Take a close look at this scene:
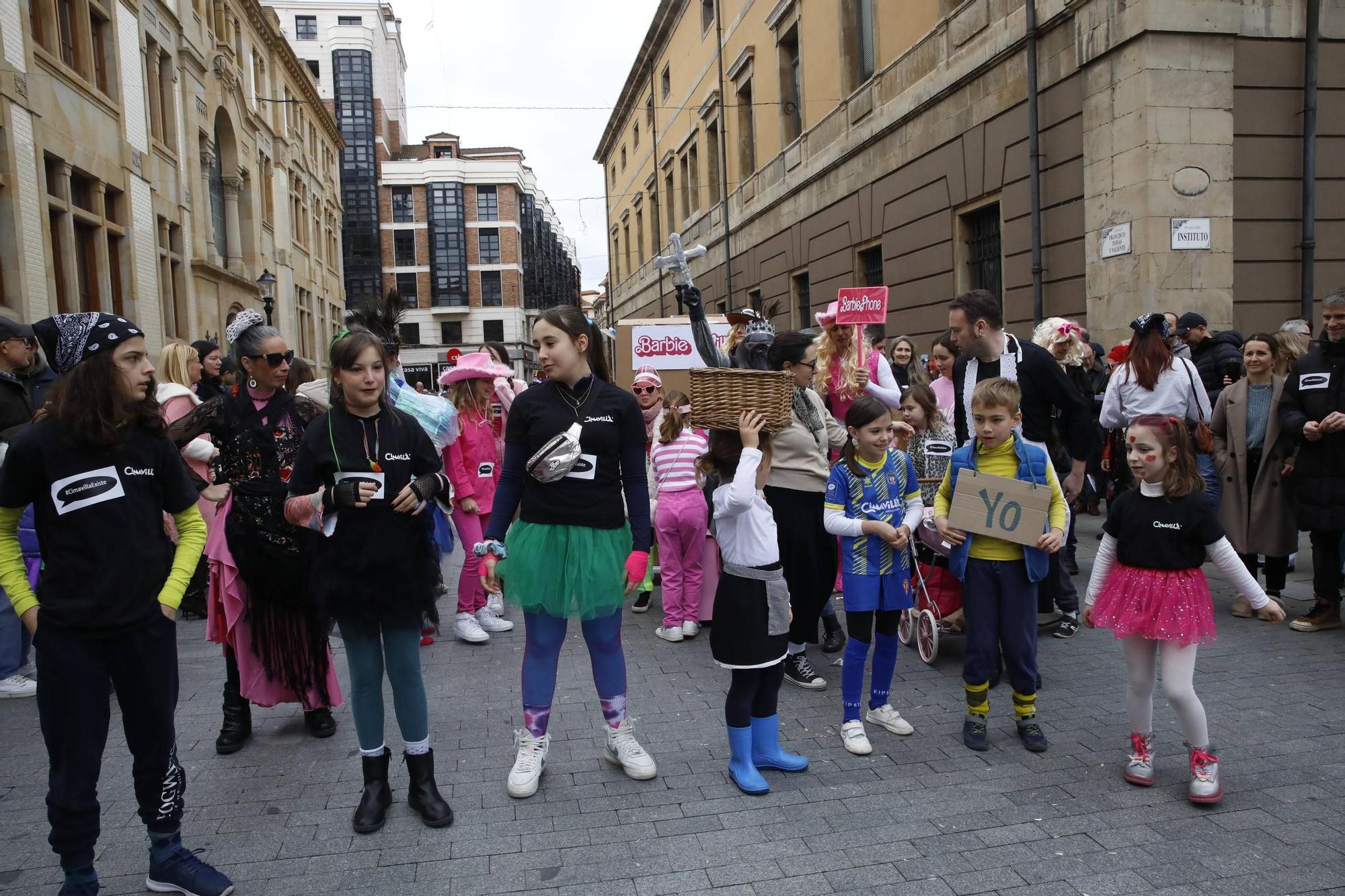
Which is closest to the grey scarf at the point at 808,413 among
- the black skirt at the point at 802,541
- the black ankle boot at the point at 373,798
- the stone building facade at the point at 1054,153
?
the black skirt at the point at 802,541

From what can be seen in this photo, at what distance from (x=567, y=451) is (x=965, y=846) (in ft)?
6.87

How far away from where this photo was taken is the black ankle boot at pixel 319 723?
14.9 ft

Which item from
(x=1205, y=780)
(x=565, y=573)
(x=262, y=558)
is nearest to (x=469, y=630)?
(x=262, y=558)

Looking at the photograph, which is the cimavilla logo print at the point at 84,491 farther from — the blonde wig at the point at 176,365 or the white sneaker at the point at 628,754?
the blonde wig at the point at 176,365

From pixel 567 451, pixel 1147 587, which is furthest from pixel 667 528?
pixel 1147 587

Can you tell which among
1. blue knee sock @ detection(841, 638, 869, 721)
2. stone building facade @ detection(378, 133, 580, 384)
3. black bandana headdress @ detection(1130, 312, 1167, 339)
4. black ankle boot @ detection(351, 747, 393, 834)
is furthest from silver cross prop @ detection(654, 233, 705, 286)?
stone building facade @ detection(378, 133, 580, 384)

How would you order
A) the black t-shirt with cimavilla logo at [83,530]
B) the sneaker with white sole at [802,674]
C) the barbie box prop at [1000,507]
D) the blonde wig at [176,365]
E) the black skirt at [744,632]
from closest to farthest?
the black t-shirt with cimavilla logo at [83,530] → the black skirt at [744,632] → the barbie box prop at [1000,507] → the sneaker with white sole at [802,674] → the blonde wig at [176,365]

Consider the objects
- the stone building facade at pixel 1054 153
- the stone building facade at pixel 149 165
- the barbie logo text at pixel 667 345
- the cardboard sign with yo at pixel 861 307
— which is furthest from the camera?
the stone building facade at pixel 149 165

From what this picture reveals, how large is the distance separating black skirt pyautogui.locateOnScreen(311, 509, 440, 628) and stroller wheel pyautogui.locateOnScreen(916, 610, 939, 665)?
9.96ft

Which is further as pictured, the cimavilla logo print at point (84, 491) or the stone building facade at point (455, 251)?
the stone building facade at point (455, 251)

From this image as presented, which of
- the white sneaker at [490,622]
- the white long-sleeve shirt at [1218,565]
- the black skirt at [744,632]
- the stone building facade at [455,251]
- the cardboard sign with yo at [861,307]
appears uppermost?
the stone building facade at [455,251]

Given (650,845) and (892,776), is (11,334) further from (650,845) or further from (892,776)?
(892,776)

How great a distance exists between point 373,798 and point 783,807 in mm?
1621

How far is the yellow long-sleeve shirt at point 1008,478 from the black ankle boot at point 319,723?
125 inches
